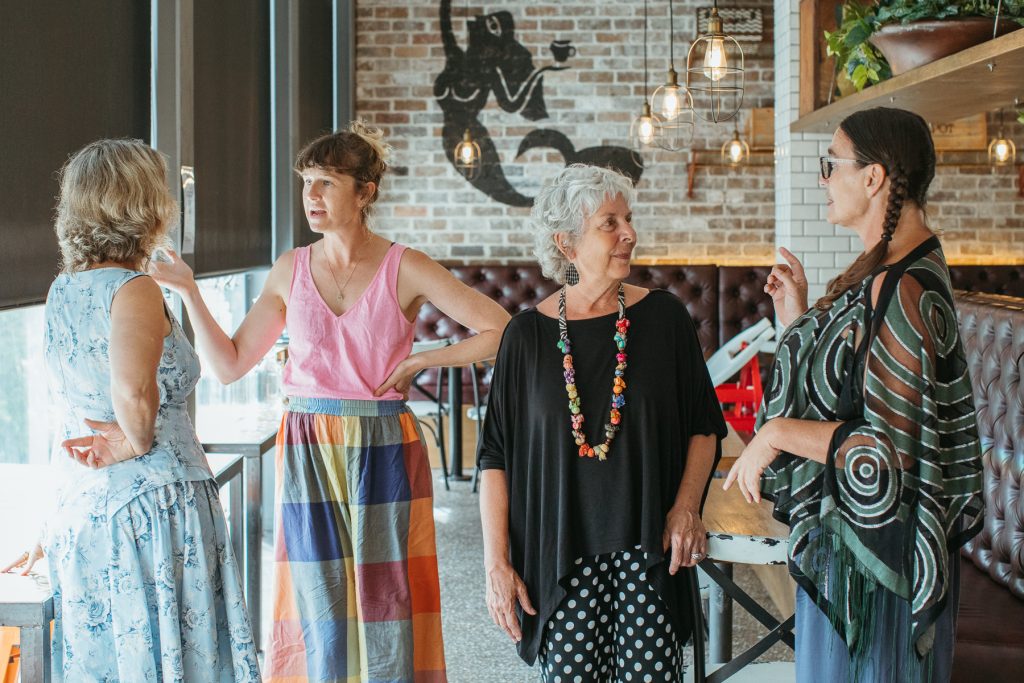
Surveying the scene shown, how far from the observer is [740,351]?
5945 millimetres

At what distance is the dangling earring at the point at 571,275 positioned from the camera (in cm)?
211

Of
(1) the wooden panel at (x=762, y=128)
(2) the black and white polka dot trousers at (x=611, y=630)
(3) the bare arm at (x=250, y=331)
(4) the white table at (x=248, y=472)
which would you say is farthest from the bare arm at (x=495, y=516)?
(1) the wooden panel at (x=762, y=128)

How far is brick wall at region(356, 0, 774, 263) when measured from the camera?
7.20 m

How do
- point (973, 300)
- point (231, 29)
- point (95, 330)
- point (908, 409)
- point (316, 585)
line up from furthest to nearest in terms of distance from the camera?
1. point (231, 29)
2. point (973, 300)
3. point (316, 585)
4. point (95, 330)
5. point (908, 409)

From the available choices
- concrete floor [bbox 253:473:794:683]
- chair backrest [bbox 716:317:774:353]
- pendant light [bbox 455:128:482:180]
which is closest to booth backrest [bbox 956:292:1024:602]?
concrete floor [bbox 253:473:794:683]

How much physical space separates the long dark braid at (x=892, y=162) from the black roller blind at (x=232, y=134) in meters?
2.64

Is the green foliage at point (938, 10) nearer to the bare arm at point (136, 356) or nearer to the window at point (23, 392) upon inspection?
the bare arm at point (136, 356)

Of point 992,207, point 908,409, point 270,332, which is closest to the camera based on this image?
point 908,409

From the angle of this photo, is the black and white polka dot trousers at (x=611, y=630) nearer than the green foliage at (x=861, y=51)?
Yes

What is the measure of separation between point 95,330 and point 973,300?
2.65 meters

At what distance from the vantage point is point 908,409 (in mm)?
1660

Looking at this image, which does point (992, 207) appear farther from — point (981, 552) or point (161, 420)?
point (161, 420)

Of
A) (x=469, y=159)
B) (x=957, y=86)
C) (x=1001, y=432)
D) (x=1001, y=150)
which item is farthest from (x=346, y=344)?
(x=1001, y=150)

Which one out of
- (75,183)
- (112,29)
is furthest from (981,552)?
(112,29)
